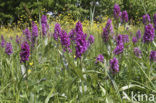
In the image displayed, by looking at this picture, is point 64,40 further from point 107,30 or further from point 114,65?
point 107,30

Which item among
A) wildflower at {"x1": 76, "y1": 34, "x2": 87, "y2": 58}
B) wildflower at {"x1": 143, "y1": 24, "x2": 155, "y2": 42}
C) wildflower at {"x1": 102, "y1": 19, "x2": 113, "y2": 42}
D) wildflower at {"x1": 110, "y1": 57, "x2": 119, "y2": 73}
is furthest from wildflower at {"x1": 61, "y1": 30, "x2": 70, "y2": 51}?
wildflower at {"x1": 143, "y1": 24, "x2": 155, "y2": 42}

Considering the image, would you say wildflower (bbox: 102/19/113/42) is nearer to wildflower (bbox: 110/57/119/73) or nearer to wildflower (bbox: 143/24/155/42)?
wildflower (bbox: 143/24/155/42)

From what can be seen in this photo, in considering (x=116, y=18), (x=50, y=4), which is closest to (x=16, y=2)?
(x=50, y=4)

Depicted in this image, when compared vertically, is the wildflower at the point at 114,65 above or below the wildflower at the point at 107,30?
below

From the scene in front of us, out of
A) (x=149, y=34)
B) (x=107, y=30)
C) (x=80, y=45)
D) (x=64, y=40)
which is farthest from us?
(x=107, y=30)

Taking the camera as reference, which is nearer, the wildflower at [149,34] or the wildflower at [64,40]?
the wildflower at [64,40]

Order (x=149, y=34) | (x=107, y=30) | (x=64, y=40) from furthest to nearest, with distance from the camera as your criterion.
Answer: (x=107, y=30)
(x=149, y=34)
(x=64, y=40)

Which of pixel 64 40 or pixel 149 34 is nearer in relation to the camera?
pixel 64 40

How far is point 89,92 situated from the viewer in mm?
1615

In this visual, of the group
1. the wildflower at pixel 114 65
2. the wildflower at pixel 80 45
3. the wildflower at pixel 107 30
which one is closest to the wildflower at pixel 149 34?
the wildflower at pixel 107 30

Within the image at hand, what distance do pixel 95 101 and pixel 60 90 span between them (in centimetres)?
37

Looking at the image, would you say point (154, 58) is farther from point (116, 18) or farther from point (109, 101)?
point (116, 18)

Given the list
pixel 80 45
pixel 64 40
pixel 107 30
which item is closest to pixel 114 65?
pixel 80 45

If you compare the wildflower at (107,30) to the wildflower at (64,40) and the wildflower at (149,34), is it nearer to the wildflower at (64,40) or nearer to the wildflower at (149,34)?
the wildflower at (149,34)
